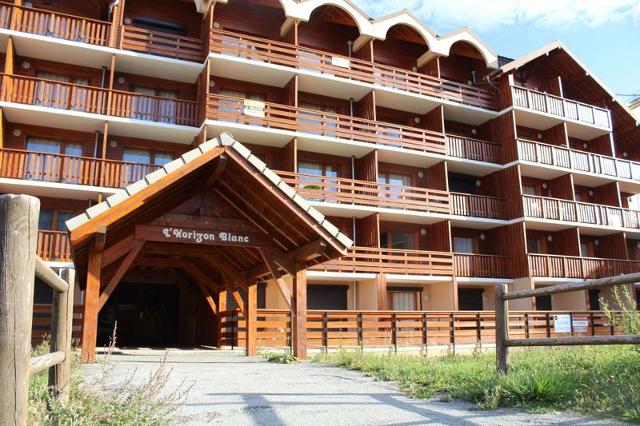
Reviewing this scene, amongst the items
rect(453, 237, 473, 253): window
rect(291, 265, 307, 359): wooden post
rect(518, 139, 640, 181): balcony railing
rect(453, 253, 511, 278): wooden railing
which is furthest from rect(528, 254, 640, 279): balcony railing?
rect(291, 265, 307, 359): wooden post

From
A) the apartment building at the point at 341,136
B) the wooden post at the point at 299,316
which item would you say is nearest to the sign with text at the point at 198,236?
the wooden post at the point at 299,316

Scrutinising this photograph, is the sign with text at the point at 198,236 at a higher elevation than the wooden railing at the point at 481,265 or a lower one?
lower

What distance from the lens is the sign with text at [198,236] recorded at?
11.2m

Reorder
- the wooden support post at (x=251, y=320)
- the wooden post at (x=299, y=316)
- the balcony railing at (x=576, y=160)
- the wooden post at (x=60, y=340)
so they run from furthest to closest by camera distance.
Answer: the balcony railing at (x=576, y=160) < the wooden support post at (x=251, y=320) < the wooden post at (x=299, y=316) < the wooden post at (x=60, y=340)

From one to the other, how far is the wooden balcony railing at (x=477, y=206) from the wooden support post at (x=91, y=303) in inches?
670

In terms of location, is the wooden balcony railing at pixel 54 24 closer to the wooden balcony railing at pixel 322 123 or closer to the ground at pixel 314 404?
the wooden balcony railing at pixel 322 123

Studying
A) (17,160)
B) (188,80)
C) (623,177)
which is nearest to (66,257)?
(17,160)

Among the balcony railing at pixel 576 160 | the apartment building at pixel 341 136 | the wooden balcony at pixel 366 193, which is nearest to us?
the apartment building at pixel 341 136

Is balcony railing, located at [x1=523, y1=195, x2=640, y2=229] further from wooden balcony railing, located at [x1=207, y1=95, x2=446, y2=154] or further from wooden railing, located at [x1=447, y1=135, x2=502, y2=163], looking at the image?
wooden balcony railing, located at [x1=207, y1=95, x2=446, y2=154]

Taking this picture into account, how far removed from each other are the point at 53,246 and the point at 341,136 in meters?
11.4

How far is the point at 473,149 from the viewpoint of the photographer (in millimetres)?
26031

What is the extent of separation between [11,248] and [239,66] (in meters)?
20.2

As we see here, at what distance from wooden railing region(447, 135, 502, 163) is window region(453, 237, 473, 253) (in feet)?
12.3

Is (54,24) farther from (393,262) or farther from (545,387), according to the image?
(545,387)
